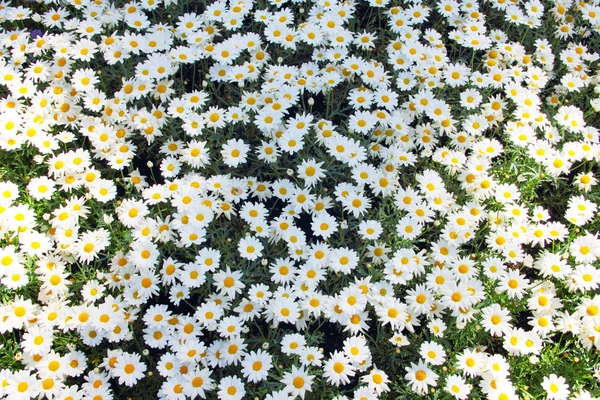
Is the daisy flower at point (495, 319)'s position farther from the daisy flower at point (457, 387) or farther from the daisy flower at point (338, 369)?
the daisy flower at point (338, 369)

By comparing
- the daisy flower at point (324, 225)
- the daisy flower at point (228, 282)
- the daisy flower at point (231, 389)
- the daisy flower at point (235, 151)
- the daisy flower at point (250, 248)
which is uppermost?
the daisy flower at point (235, 151)

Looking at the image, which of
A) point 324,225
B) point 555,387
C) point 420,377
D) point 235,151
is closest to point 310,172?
point 324,225

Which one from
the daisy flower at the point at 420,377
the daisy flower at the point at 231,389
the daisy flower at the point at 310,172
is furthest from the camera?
the daisy flower at the point at 310,172

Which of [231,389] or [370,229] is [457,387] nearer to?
[370,229]

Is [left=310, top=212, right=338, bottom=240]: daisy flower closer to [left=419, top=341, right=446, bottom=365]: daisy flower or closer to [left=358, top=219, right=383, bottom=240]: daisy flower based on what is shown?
[left=358, top=219, right=383, bottom=240]: daisy flower

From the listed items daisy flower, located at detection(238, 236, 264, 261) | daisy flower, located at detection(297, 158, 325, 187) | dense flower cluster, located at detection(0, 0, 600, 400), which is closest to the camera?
dense flower cluster, located at detection(0, 0, 600, 400)

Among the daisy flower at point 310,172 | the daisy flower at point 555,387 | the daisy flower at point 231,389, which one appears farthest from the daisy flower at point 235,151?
the daisy flower at point 555,387

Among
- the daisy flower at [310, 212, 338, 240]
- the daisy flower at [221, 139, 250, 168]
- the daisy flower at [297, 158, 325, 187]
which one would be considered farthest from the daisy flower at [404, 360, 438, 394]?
the daisy flower at [221, 139, 250, 168]

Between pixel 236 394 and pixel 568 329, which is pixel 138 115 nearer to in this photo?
pixel 236 394
